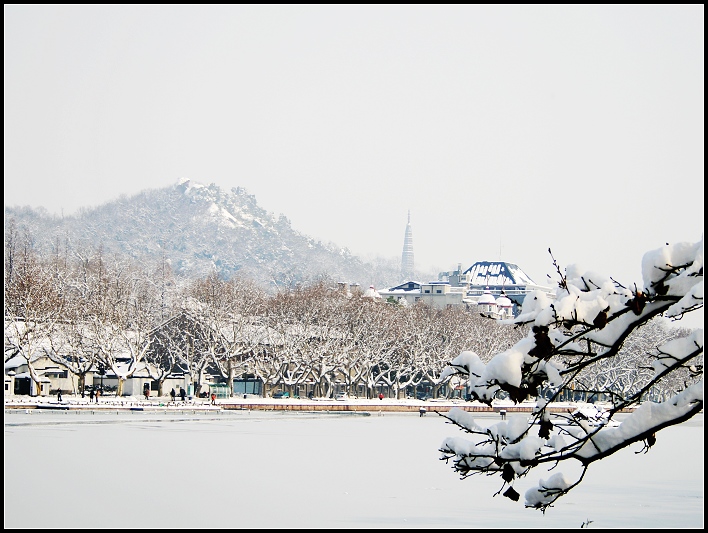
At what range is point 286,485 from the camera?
26.7m

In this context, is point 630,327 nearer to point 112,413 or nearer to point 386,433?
point 386,433

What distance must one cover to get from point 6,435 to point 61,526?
23214 mm

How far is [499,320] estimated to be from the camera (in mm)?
8383

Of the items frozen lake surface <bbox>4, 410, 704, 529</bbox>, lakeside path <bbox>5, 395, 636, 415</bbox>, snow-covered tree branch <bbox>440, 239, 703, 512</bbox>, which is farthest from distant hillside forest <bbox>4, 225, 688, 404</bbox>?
snow-covered tree branch <bbox>440, 239, 703, 512</bbox>

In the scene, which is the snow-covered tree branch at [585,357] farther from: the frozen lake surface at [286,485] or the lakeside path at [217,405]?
the lakeside path at [217,405]

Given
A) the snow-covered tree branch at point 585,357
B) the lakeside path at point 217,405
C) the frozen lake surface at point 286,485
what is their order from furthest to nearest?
the lakeside path at point 217,405
the frozen lake surface at point 286,485
the snow-covered tree branch at point 585,357

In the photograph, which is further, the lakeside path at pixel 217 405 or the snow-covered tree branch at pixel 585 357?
the lakeside path at pixel 217 405

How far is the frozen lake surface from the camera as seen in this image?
2066 cm

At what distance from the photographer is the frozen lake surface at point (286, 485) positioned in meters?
20.7

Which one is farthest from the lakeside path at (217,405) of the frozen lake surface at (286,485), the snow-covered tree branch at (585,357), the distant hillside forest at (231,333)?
the snow-covered tree branch at (585,357)

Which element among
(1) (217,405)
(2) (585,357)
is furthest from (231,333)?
(2) (585,357)

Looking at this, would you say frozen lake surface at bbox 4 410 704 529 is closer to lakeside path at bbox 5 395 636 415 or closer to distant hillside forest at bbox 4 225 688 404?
lakeside path at bbox 5 395 636 415

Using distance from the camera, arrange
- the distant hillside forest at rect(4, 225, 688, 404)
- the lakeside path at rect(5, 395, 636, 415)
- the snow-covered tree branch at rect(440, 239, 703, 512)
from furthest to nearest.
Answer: the distant hillside forest at rect(4, 225, 688, 404)
the lakeside path at rect(5, 395, 636, 415)
the snow-covered tree branch at rect(440, 239, 703, 512)

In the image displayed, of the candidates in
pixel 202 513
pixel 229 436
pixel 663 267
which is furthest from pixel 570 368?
pixel 229 436
